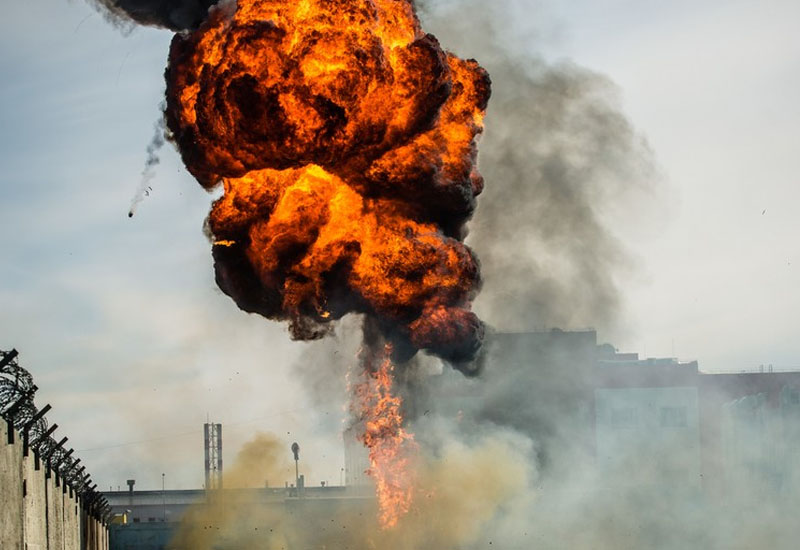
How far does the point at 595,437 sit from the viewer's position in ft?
334

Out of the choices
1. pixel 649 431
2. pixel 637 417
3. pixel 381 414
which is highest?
pixel 637 417

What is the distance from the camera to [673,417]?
101688mm

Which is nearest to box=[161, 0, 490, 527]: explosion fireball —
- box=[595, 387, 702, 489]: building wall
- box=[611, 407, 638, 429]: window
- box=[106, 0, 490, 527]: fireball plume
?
box=[106, 0, 490, 527]: fireball plume

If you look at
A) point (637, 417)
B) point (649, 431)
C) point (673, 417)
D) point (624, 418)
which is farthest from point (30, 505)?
point (673, 417)

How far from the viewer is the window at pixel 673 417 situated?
101 meters

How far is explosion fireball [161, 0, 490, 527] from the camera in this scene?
1331 inches

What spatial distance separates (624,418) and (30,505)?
72031 mm

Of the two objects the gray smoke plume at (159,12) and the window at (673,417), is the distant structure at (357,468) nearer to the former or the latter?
the window at (673,417)

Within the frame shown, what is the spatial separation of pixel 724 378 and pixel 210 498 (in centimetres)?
4270

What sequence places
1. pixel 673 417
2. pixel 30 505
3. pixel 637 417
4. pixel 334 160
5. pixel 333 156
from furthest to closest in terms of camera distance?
1. pixel 637 417
2. pixel 673 417
3. pixel 30 505
4. pixel 334 160
5. pixel 333 156

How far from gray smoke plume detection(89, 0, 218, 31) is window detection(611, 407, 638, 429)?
235 feet

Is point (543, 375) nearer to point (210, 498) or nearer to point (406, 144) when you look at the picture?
point (210, 498)

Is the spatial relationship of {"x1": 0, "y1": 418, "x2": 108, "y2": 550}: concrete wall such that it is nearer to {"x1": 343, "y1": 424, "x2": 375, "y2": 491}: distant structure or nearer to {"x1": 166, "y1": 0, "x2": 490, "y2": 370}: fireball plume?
{"x1": 166, "y1": 0, "x2": 490, "y2": 370}: fireball plume

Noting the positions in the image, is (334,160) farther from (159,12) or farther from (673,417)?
(673,417)
